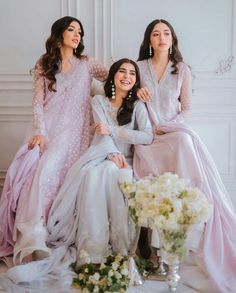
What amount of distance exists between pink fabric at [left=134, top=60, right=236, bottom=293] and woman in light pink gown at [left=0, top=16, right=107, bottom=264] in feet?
1.46

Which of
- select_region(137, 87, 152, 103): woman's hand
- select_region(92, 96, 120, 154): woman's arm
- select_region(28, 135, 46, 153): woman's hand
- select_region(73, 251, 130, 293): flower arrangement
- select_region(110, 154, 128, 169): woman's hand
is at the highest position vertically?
select_region(137, 87, 152, 103): woman's hand

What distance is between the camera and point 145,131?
3.04 meters

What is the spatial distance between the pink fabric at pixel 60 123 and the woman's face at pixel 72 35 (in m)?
0.13

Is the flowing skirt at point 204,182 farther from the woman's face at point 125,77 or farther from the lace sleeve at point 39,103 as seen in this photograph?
the lace sleeve at point 39,103

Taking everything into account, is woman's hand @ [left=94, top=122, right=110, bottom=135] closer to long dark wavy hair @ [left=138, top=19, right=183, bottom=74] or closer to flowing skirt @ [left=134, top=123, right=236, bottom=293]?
flowing skirt @ [left=134, top=123, right=236, bottom=293]

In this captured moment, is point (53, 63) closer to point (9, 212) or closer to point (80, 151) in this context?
point (80, 151)

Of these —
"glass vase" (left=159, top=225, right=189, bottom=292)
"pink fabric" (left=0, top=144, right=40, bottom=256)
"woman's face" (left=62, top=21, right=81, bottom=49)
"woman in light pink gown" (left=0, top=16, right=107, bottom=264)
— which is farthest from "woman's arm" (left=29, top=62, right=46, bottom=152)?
"glass vase" (left=159, top=225, right=189, bottom=292)

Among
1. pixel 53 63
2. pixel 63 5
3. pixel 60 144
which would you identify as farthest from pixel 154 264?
pixel 63 5

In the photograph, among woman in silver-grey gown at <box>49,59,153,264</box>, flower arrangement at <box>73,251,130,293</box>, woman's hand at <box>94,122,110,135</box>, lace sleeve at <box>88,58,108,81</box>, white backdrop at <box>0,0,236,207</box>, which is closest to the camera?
flower arrangement at <box>73,251,130,293</box>

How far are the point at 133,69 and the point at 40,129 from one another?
754 millimetres


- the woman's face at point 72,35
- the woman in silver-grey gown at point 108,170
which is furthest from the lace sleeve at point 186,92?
the woman's face at point 72,35

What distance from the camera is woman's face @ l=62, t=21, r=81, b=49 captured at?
3.18 meters

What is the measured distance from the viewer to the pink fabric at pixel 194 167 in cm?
238

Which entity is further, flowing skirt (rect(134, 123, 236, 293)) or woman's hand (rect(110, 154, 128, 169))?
woman's hand (rect(110, 154, 128, 169))
